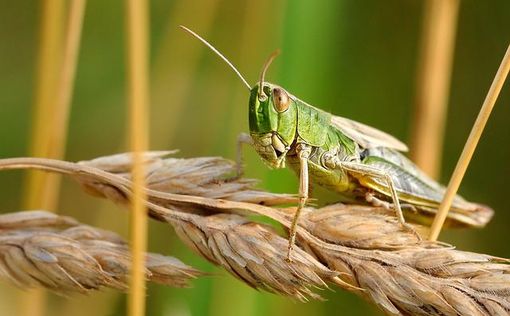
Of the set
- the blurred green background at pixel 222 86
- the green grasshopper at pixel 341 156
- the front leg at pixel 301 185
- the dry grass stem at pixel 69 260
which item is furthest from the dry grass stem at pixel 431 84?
the dry grass stem at pixel 69 260

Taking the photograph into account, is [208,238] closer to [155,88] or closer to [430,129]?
[430,129]

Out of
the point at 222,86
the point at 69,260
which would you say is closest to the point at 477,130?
the point at 69,260

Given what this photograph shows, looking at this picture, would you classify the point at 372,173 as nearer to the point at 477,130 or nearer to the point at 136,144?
the point at 477,130

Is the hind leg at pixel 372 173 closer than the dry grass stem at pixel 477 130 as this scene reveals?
No

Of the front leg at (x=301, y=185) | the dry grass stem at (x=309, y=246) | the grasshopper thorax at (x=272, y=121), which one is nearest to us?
the dry grass stem at (x=309, y=246)

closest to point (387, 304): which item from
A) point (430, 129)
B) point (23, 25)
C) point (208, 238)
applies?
point (208, 238)

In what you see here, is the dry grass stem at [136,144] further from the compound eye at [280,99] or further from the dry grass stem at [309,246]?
the compound eye at [280,99]

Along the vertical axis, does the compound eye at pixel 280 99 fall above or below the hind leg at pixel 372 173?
above
